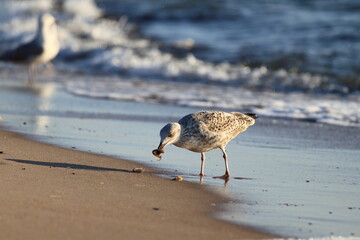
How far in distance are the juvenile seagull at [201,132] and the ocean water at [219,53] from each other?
307 centimetres

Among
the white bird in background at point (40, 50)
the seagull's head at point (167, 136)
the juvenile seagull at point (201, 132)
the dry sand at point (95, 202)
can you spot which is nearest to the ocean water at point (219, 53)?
the white bird in background at point (40, 50)

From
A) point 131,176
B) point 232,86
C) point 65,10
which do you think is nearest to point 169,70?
point 232,86

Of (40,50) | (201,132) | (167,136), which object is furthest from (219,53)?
(167,136)

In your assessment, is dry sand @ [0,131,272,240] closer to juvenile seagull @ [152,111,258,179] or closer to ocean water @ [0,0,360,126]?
juvenile seagull @ [152,111,258,179]

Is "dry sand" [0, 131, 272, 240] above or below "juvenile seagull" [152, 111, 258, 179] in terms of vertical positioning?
below

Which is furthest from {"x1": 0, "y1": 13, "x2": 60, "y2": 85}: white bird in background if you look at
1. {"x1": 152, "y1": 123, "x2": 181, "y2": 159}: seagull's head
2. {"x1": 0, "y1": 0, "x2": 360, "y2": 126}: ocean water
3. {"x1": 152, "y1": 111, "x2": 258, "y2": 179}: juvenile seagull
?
{"x1": 152, "y1": 123, "x2": 181, "y2": 159}: seagull's head

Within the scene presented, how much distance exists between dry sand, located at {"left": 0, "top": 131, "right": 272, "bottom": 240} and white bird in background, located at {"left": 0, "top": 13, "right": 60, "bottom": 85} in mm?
7587

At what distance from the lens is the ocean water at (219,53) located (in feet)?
40.0

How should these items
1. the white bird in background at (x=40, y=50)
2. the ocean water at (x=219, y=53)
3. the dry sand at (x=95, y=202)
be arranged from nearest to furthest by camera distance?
the dry sand at (x=95, y=202), the ocean water at (x=219, y=53), the white bird in background at (x=40, y=50)

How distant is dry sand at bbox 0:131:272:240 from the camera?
4.62 m

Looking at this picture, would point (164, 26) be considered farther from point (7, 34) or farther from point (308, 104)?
point (308, 104)

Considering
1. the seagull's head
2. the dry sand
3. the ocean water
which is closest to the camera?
the dry sand

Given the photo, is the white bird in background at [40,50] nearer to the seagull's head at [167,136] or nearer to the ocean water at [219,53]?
the ocean water at [219,53]

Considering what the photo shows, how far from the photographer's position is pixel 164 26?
2391cm
